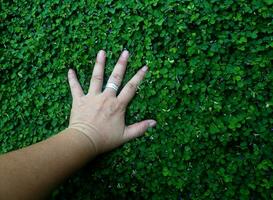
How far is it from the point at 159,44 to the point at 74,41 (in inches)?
35.2

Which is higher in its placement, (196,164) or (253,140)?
(253,140)

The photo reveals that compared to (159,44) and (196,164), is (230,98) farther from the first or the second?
(159,44)

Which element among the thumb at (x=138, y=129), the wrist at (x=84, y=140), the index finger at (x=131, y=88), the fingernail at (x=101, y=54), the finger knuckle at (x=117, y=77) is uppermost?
the fingernail at (x=101, y=54)

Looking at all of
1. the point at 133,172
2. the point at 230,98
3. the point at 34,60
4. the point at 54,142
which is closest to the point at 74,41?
the point at 34,60

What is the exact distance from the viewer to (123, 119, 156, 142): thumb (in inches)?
104

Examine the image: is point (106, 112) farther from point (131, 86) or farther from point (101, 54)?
point (101, 54)

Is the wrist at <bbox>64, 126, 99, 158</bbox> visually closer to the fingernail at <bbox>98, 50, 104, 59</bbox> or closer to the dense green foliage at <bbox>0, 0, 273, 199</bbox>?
the dense green foliage at <bbox>0, 0, 273, 199</bbox>

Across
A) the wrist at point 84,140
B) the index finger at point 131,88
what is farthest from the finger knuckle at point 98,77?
the wrist at point 84,140

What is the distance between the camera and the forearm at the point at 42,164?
1991 millimetres

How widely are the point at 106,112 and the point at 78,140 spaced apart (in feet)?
1.10

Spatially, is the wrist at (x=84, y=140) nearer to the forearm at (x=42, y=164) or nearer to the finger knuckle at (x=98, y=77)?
the forearm at (x=42, y=164)

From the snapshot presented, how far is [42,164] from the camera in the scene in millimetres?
2195

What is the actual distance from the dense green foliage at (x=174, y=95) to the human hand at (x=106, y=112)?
8 cm

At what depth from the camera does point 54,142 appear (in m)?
2.37
